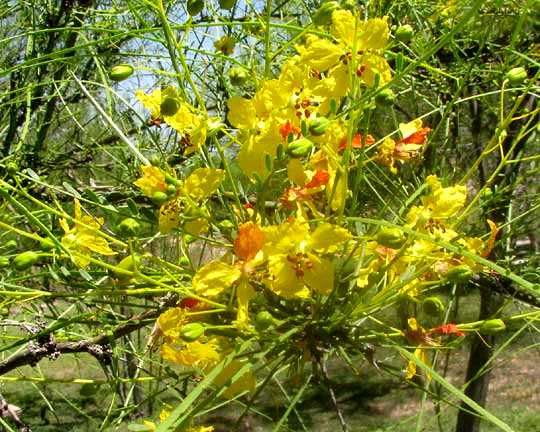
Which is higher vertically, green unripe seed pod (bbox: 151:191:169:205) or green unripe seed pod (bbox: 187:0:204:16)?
green unripe seed pod (bbox: 187:0:204:16)

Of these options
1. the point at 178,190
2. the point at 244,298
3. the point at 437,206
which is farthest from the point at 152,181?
the point at 437,206

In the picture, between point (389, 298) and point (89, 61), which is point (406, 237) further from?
point (89, 61)

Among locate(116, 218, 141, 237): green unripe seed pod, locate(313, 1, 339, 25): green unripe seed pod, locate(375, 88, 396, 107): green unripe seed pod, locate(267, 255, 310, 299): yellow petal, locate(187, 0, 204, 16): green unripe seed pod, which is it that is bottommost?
locate(267, 255, 310, 299): yellow petal

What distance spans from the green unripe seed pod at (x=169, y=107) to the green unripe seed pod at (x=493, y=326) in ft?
1.03

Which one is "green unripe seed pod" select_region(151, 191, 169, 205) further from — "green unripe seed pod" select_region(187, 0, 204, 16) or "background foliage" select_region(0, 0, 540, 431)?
"green unripe seed pod" select_region(187, 0, 204, 16)

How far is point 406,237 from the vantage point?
1.65ft

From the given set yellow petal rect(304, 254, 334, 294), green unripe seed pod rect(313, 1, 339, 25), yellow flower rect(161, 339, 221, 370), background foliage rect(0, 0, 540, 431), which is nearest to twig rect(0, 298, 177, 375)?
background foliage rect(0, 0, 540, 431)

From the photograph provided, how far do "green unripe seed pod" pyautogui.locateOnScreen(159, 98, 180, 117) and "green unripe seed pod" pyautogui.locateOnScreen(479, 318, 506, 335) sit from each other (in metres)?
0.32

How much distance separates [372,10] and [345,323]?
45 cm

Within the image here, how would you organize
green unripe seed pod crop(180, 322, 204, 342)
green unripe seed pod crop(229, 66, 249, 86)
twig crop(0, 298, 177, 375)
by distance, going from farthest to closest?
1. twig crop(0, 298, 177, 375)
2. green unripe seed pod crop(229, 66, 249, 86)
3. green unripe seed pod crop(180, 322, 204, 342)

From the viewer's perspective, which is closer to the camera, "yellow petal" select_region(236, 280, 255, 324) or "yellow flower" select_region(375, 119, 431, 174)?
"yellow petal" select_region(236, 280, 255, 324)

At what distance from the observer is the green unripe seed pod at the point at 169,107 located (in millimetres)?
505

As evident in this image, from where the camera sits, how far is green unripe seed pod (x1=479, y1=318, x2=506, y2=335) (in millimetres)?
530

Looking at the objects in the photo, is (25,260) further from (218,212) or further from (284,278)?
(218,212)
